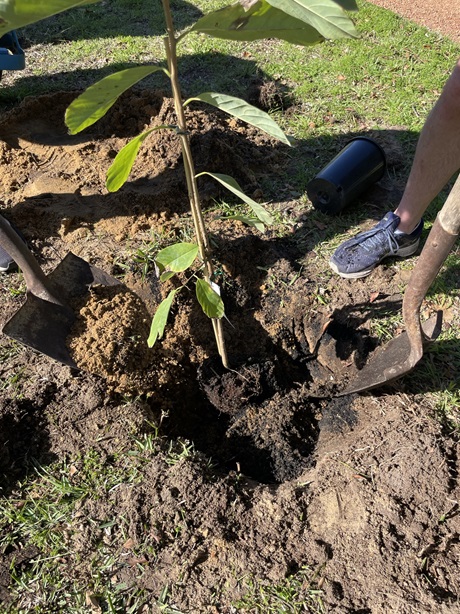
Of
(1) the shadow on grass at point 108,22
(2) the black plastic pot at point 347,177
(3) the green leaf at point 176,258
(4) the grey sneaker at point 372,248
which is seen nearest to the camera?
(3) the green leaf at point 176,258

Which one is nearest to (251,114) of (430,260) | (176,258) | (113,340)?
(176,258)

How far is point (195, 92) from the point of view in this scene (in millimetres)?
3990

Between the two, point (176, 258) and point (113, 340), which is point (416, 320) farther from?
point (113, 340)

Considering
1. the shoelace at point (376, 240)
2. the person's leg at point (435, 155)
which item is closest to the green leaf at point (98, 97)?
the person's leg at point (435, 155)

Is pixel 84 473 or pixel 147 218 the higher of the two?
pixel 147 218

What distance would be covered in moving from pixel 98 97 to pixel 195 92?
2822mm

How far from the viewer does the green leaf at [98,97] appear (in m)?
1.38

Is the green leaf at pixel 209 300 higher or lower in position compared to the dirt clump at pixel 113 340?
higher

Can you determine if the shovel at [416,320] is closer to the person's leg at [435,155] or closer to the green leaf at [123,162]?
the person's leg at [435,155]

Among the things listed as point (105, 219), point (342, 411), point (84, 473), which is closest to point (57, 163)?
point (105, 219)

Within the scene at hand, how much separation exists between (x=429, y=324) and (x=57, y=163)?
8.25 ft

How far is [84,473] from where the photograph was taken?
191 cm

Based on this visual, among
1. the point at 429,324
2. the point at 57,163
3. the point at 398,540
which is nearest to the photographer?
the point at 398,540

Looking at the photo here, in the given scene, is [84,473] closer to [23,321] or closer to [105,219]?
[23,321]
